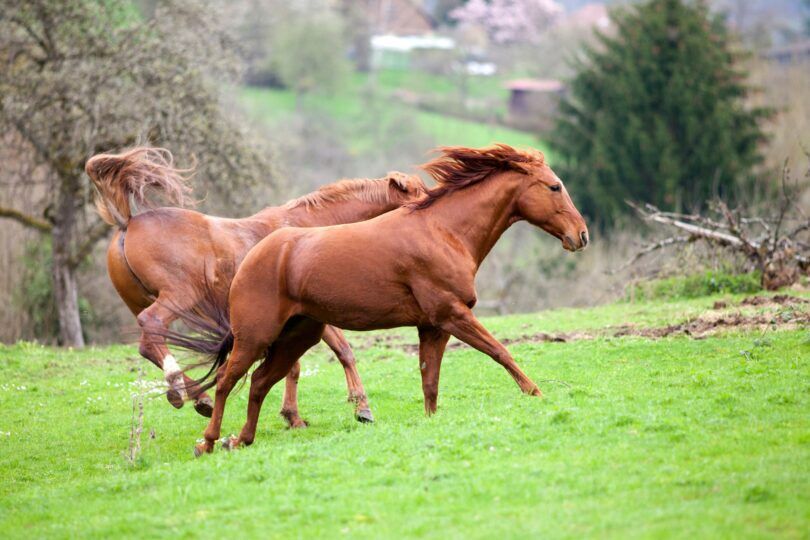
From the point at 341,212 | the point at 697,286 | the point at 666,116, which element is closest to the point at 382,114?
the point at 666,116

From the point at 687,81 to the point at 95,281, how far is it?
23.1m

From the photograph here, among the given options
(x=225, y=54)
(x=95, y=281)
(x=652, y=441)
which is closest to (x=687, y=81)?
(x=225, y=54)

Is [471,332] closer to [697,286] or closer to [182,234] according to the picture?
[182,234]

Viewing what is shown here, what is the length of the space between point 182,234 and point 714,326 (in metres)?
6.84

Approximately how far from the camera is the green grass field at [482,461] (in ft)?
20.3

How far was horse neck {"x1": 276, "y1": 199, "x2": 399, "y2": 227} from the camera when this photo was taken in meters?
11.0

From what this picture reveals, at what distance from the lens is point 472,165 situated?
9.33 meters

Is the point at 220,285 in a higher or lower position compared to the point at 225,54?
lower

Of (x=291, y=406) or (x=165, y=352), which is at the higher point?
(x=165, y=352)

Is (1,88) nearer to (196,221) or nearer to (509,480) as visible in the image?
(196,221)

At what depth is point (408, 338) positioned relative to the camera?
Result: 16.5 metres

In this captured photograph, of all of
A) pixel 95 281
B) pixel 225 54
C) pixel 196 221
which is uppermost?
pixel 225 54

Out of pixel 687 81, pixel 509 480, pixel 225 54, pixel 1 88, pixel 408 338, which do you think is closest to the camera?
pixel 509 480

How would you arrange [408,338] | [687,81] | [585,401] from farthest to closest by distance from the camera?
1. [687,81]
2. [408,338]
3. [585,401]
